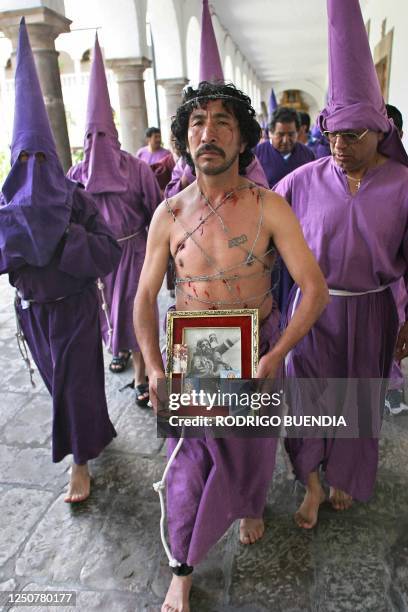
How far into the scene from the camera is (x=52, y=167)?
2312mm

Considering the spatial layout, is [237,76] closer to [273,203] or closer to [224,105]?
[224,105]

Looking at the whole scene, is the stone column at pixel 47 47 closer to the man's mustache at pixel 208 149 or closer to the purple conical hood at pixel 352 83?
the purple conical hood at pixel 352 83

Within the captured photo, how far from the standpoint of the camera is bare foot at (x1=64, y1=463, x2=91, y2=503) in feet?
8.10

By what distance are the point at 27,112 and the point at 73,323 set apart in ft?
3.27

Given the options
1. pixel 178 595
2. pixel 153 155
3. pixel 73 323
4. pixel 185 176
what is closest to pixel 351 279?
pixel 73 323

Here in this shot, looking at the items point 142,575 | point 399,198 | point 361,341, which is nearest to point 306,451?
point 361,341

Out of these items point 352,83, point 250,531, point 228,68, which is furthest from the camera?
point 228,68

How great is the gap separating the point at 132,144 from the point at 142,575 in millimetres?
6794

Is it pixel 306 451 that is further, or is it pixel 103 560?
pixel 306 451

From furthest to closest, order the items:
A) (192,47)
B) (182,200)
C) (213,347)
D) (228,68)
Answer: (228,68)
(192,47)
(182,200)
(213,347)

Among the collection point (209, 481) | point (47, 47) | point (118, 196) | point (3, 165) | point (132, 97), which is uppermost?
point (47, 47)

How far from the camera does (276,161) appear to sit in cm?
398

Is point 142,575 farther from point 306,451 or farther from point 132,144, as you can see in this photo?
point 132,144

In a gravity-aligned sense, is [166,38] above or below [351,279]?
above
